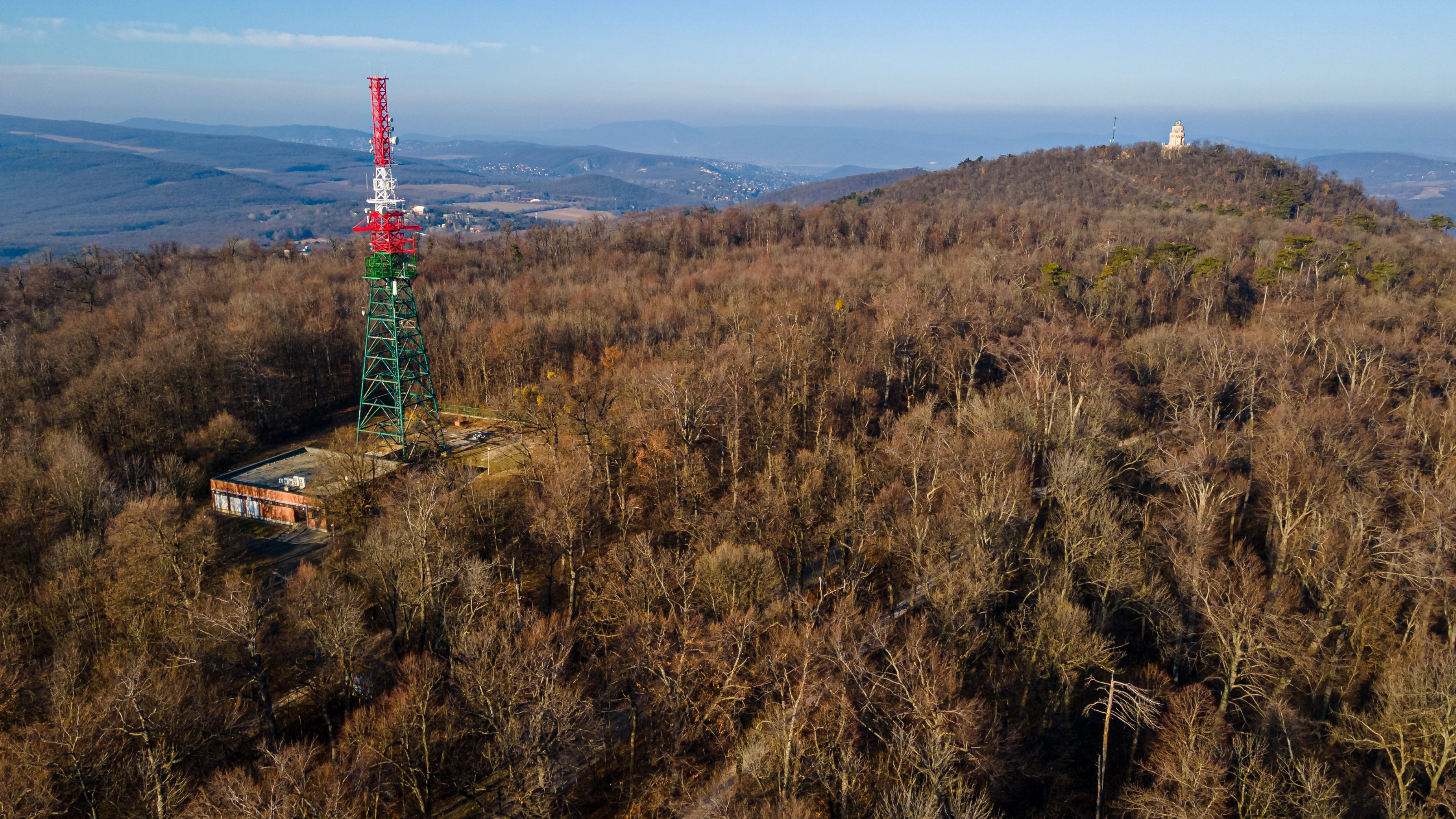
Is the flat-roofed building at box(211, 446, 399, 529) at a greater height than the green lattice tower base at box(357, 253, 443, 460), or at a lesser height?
lesser

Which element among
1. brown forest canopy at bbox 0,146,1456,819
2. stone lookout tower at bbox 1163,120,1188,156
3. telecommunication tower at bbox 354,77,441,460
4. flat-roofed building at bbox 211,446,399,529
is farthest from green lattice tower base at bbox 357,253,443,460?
stone lookout tower at bbox 1163,120,1188,156

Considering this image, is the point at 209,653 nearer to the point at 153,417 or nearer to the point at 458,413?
the point at 153,417

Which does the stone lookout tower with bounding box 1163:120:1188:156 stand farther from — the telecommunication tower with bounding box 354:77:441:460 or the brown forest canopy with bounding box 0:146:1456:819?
the telecommunication tower with bounding box 354:77:441:460

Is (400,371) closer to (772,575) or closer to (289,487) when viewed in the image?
(289,487)

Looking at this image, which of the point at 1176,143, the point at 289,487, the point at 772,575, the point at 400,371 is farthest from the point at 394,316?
the point at 1176,143

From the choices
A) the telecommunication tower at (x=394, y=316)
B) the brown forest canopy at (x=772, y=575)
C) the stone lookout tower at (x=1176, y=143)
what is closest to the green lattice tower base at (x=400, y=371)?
the telecommunication tower at (x=394, y=316)

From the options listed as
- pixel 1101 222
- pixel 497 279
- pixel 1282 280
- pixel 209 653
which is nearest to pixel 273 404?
pixel 497 279
